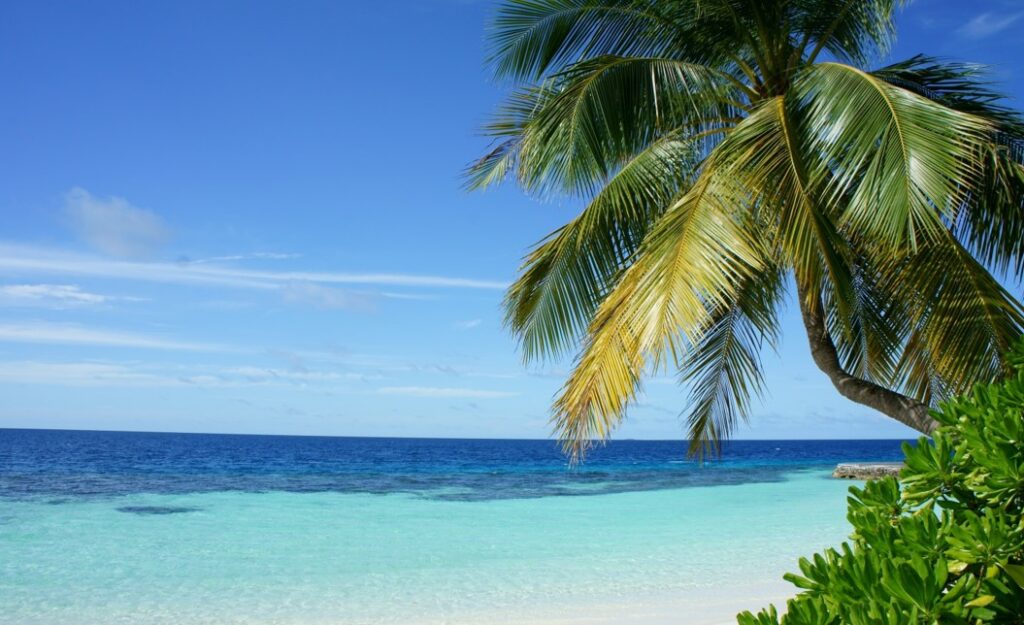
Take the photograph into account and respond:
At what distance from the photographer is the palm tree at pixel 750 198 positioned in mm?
4781

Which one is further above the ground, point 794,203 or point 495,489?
point 794,203

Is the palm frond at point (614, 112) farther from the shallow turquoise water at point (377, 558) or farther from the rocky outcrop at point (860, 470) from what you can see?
the rocky outcrop at point (860, 470)

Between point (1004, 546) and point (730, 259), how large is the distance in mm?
3614

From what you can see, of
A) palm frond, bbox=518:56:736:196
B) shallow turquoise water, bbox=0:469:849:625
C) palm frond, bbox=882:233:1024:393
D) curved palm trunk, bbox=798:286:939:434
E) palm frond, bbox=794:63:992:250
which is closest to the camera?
palm frond, bbox=794:63:992:250

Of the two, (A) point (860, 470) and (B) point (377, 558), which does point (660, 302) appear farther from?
(A) point (860, 470)

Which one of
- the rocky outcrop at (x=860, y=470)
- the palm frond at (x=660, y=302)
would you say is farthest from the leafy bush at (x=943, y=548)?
the rocky outcrop at (x=860, y=470)

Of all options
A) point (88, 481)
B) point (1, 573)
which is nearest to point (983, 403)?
point (1, 573)

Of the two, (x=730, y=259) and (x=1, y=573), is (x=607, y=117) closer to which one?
(x=730, y=259)

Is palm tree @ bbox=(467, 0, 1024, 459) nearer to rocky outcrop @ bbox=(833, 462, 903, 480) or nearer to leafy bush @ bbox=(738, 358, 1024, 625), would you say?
leafy bush @ bbox=(738, 358, 1024, 625)

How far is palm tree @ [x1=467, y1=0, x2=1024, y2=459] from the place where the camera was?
4.78 m

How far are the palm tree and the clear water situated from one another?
2.73 metres

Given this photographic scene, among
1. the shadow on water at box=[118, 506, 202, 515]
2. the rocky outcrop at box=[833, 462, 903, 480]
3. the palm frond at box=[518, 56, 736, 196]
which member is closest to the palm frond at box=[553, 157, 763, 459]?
the palm frond at box=[518, 56, 736, 196]

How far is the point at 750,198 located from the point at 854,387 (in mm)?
1539

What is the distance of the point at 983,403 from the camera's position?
68.3 inches
